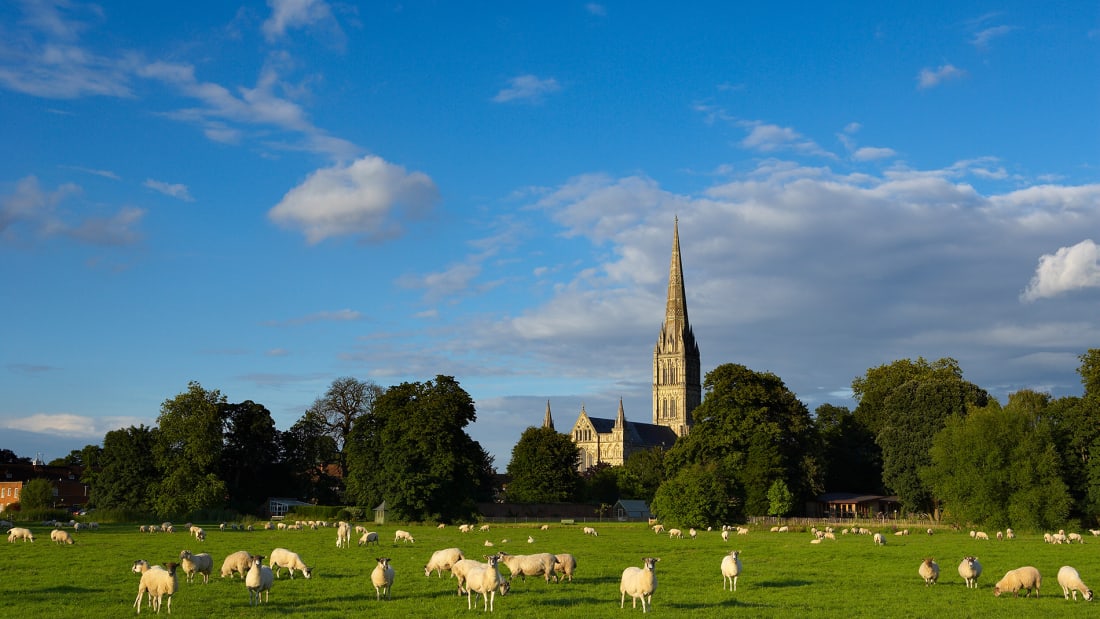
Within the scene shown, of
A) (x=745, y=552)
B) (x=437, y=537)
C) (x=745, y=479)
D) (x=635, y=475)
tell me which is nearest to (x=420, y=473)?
(x=437, y=537)

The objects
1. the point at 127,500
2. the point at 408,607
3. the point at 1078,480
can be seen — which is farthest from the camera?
the point at 127,500

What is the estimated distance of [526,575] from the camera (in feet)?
92.3

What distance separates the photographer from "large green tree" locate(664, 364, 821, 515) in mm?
74812

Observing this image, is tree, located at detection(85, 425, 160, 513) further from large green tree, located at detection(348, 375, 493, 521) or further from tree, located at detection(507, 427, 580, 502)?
tree, located at detection(507, 427, 580, 502)

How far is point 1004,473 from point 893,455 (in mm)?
16706

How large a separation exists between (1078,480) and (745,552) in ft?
122

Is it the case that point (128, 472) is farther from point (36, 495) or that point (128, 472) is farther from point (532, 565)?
point (532, 565)

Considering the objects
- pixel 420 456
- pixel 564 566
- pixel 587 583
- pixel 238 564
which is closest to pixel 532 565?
pixel 564 566

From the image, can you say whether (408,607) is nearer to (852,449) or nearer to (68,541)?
(68,541)

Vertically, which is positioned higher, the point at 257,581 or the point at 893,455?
the point at 893,455

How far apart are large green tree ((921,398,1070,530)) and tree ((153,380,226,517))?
56.9 m

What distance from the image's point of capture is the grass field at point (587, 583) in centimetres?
2155

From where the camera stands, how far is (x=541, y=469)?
343 feet

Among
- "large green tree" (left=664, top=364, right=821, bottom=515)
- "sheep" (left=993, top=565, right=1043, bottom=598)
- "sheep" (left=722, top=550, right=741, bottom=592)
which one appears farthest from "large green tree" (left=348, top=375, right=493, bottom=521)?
"sheep" (left=993, top=565, right=1043, bottom=598)
